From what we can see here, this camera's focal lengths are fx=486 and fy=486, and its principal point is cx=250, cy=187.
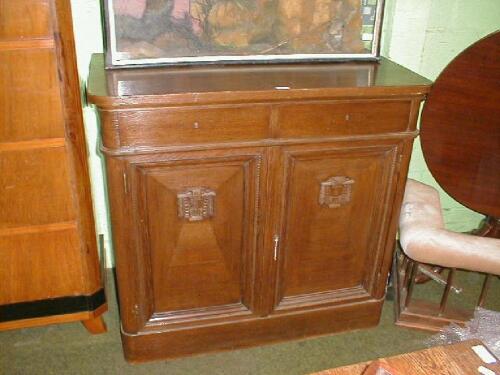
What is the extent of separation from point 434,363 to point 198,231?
83 centimetres

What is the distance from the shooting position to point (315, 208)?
1.75 meters

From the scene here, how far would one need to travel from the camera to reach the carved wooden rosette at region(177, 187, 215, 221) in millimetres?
1597

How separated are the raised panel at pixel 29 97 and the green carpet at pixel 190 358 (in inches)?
35.3

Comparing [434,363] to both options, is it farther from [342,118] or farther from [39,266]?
[39,266]

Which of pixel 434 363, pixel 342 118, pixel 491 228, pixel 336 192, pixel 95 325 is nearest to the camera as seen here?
pixel 434 363

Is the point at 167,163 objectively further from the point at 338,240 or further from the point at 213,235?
the point at 338,240

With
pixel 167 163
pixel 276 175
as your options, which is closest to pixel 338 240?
pixel 276 175

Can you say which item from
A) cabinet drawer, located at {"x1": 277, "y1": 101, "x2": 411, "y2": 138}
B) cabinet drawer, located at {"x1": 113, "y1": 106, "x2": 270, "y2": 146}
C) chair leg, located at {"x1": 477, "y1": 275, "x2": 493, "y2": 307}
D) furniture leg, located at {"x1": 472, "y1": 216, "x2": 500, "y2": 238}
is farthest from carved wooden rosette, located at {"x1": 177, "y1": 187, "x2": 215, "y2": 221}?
furniture leg, located at {"x1": 472, "y1": 216, "x2": 500, "y2": 238}

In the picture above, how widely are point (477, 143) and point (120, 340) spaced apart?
1684mm

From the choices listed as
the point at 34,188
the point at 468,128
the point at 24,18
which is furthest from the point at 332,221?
the point at 24,18

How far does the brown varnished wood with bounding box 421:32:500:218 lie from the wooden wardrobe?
1.39m

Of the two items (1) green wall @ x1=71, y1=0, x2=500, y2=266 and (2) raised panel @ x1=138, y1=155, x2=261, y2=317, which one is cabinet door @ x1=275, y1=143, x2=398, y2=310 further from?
(1) green wall @ x1=71, y1=0, x2=500, y2=266

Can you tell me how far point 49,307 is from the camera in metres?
1.83

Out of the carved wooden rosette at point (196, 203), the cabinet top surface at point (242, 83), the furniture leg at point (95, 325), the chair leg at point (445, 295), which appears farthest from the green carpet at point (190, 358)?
the cabinet top surface at point (242, 83)
